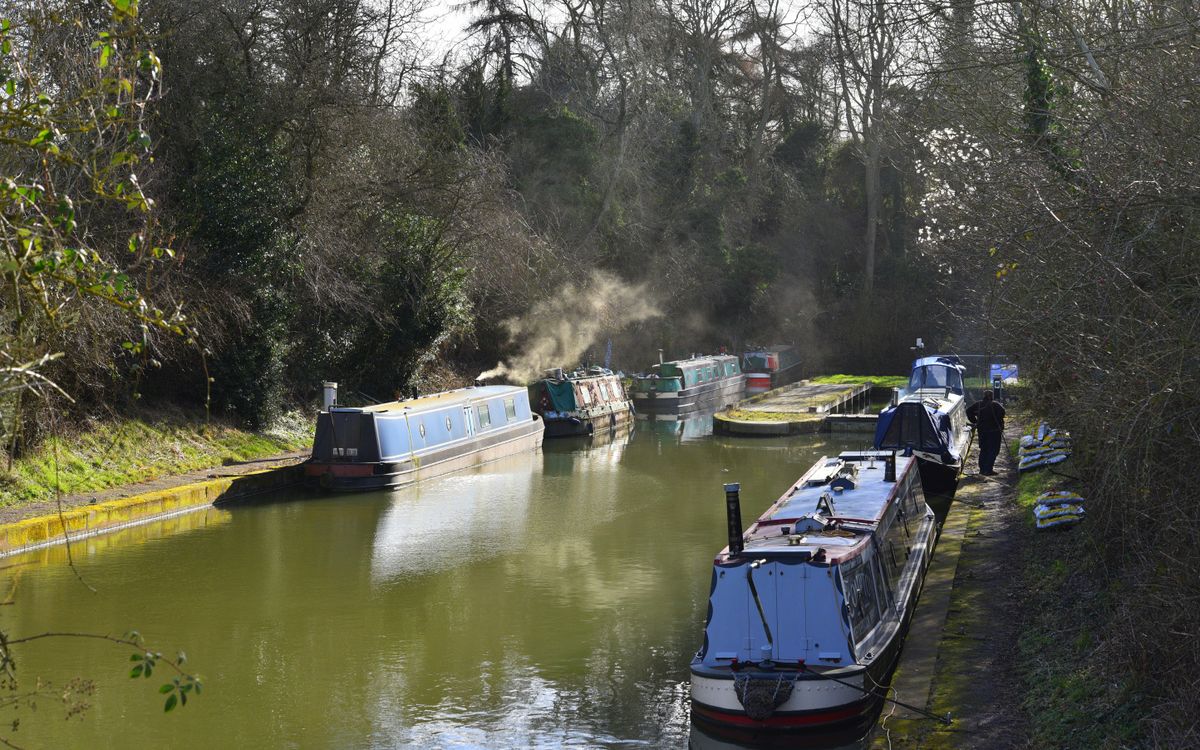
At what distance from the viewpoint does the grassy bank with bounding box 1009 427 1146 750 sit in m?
6.88

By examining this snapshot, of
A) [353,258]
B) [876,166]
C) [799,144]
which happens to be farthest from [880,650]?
[799,144]

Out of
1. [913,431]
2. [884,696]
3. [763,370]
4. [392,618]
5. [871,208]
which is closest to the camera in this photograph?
[884,696]

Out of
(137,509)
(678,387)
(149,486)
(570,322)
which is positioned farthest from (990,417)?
(570,322)

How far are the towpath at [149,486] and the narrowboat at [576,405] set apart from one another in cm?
807

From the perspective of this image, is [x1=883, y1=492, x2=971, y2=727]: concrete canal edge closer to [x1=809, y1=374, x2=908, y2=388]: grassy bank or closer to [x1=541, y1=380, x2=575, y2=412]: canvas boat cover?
[x1=541, y1=380, x2=575, y2=412]: canvas boat cover

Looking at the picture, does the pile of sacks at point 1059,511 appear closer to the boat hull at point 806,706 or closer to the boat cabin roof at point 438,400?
the boat hull at point 806,706

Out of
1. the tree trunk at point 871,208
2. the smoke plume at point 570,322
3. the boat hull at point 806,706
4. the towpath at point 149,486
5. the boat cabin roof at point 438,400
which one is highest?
the tree trunk at point 871,208

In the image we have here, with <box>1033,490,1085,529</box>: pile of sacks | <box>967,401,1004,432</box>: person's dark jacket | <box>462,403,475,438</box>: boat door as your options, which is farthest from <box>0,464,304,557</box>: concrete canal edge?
<box>967,401,1004,432</box>: person's dark jacket

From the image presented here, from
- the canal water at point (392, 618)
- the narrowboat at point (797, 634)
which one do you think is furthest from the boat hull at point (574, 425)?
the narrowboat at point (797, 634)

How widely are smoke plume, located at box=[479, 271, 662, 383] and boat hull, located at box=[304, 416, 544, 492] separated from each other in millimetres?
8790

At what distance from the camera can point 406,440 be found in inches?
824

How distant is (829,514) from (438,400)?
13.5 m

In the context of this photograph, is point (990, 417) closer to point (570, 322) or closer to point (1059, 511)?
point (1059, 511)

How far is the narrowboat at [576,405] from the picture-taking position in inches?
1141
